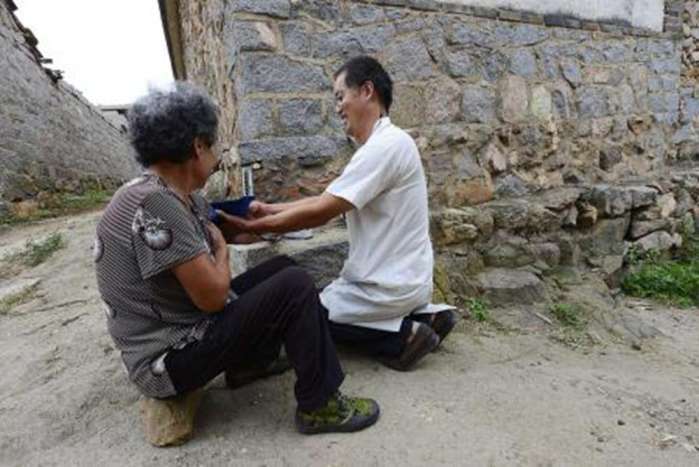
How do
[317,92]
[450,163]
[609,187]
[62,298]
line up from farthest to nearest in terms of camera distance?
[609,187] → [62,298] → [450,163] → [317,92]

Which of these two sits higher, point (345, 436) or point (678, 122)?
point (678, 122)

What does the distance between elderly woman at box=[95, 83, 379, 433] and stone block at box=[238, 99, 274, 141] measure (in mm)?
777

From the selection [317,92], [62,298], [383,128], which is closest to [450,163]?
[317,92]

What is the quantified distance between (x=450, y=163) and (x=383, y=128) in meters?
1.18

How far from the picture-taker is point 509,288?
314 centimetres

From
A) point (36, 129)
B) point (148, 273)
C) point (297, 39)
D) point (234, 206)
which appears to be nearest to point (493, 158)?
point (297, 39)

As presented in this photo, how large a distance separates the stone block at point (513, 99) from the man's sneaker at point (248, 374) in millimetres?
2181

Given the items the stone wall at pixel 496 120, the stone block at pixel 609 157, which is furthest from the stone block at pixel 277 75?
the stone block at pixel 609 157

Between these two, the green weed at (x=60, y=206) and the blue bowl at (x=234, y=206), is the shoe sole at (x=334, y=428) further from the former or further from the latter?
the green weed at (x=60, y=206)

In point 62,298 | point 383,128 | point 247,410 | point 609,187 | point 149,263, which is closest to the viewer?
point 149,263

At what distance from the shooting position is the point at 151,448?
1769 mm

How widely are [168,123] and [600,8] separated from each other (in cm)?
352

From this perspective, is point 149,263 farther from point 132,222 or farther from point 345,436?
point 345,436

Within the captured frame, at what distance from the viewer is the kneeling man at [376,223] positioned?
2.03 meters
